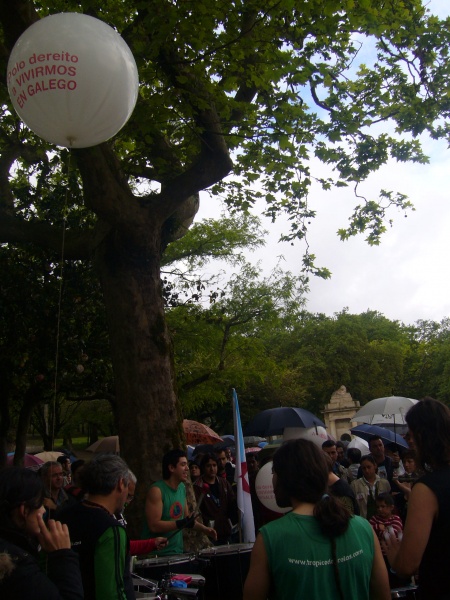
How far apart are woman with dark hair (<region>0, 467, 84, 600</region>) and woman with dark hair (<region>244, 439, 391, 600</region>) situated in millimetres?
719

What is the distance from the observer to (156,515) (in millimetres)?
5145

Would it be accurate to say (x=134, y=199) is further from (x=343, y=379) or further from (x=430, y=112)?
(x=343, y=379)

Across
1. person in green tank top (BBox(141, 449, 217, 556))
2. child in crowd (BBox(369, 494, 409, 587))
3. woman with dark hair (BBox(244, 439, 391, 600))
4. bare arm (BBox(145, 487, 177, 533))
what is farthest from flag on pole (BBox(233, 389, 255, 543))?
woman with dark hair (BBox(244, 439, 391, 600))

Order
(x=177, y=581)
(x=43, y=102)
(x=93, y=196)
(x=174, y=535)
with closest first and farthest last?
(x=177, y=581)
(x=43, y=102)
(x=174, y=535)
(x=93, y=196)

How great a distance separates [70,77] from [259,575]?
378cm

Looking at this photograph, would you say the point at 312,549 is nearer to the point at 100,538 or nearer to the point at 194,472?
the point at 100,538

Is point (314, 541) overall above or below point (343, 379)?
below

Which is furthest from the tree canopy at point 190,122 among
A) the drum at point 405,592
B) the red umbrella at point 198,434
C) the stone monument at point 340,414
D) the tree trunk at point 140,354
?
the stone monument at point 340,414

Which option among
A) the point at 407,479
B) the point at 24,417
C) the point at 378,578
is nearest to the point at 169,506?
the point at 407,479

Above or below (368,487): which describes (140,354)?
above

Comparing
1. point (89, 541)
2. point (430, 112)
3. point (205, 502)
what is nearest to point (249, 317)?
point (430, 112)

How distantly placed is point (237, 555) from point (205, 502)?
2.11 metres

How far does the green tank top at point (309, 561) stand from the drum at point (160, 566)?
2.60m

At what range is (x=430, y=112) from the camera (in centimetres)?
955
